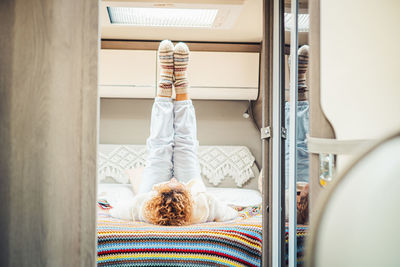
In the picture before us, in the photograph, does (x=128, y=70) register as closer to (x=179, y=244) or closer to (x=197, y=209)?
(x=197, y=209)

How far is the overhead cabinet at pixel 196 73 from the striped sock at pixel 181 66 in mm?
1069

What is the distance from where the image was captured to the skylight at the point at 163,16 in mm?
2635

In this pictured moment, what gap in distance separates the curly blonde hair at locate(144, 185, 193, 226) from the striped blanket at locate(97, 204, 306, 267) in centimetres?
10

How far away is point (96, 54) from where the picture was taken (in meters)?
1.05

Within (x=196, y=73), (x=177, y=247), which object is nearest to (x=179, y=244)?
(x=177, y=247)

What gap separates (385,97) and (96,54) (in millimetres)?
797

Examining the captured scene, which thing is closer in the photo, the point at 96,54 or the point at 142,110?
the point at 96,54

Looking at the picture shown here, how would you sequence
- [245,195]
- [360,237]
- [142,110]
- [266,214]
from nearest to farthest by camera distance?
[360,237] → [266,214] → [245,195] → [142,110]

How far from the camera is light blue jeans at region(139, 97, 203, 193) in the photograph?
2201mm

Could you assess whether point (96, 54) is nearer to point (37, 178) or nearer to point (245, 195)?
point (37, 178)

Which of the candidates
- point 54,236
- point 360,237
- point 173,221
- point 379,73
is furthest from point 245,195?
point 360,237

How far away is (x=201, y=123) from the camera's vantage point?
3.69m

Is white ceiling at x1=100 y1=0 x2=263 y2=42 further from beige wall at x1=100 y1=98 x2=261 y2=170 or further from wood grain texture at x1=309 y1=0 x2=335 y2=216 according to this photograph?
wood grain texture at x1=309 y1=0 x2=335 y2=216

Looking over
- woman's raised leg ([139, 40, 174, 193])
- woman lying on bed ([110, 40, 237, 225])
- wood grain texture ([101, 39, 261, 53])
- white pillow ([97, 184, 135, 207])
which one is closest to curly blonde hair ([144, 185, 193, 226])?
woman lying on bed ([110, 40, 237, 225])
